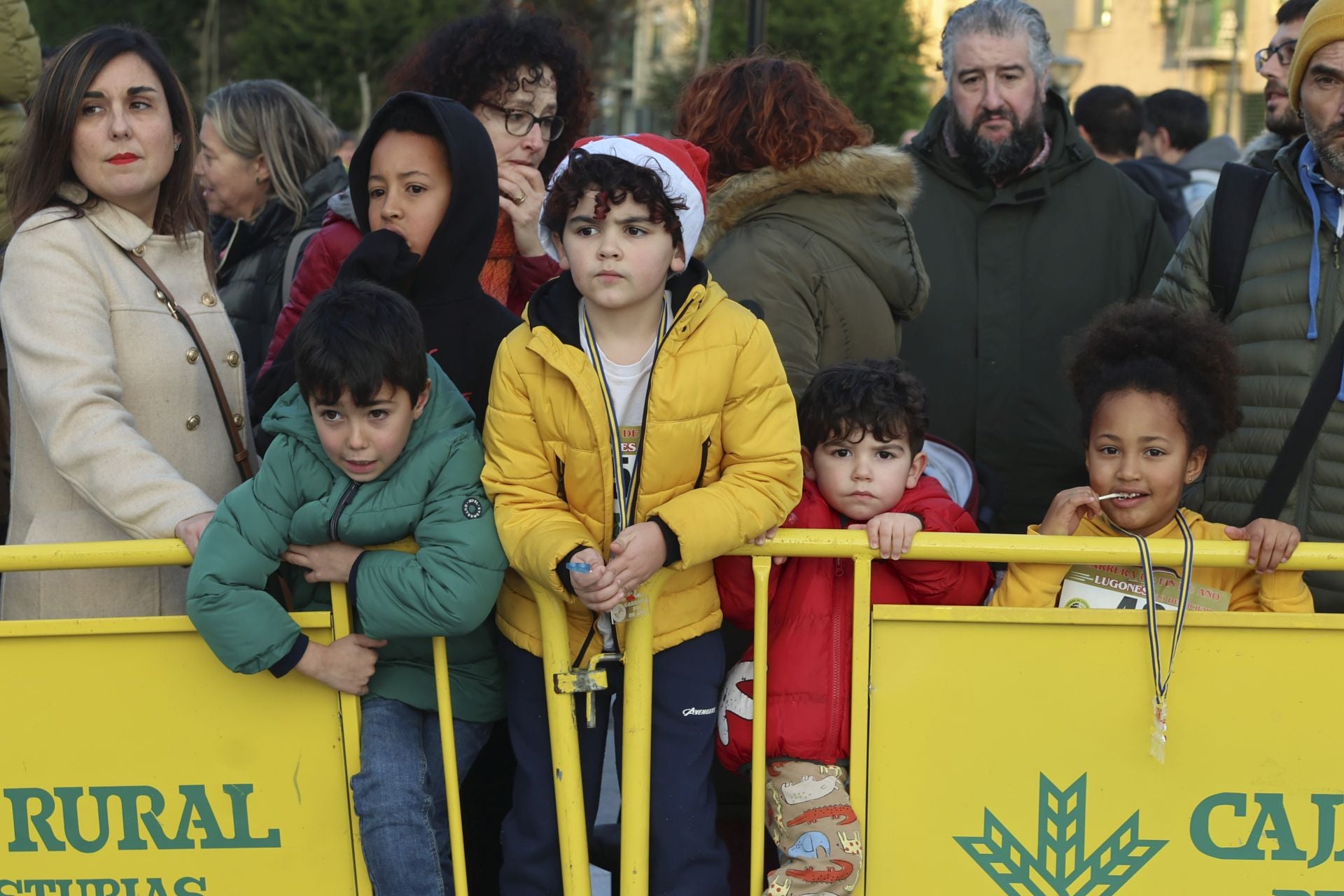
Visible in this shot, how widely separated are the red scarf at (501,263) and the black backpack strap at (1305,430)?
2063mm

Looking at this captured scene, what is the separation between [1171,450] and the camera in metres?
3.32

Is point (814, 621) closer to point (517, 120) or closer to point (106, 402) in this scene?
point (106, 402)

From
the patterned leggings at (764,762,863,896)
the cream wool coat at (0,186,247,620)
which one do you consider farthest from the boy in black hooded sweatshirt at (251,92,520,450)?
the patterned leggings at (764,762,863,896)

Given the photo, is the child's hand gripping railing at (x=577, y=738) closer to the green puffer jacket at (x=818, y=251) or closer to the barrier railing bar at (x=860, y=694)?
the barrier railing bar at (x=860, y=694)

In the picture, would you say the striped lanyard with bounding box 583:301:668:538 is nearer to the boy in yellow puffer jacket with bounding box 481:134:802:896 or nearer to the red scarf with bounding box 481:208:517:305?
the boy in yellow puffer jacket with bounding box 481:134:802:896

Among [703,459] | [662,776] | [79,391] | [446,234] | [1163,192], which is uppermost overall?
[1163,192]

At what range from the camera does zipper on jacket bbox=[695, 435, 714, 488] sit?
118 inches

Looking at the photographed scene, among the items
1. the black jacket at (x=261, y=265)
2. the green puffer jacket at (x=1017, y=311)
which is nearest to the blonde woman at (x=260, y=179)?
the black jacket at (x=261, y=265)

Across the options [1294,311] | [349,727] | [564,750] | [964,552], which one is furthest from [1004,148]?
[349,727]

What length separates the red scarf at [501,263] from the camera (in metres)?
3.91

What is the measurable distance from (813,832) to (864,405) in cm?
94

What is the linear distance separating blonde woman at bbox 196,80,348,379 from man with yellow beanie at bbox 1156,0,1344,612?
10.2ft

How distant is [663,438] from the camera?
2.95 metres

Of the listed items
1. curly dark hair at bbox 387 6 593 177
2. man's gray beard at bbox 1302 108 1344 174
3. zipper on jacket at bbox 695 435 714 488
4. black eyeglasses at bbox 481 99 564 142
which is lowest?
zipper on jacket at bbox 695 435 714 488
